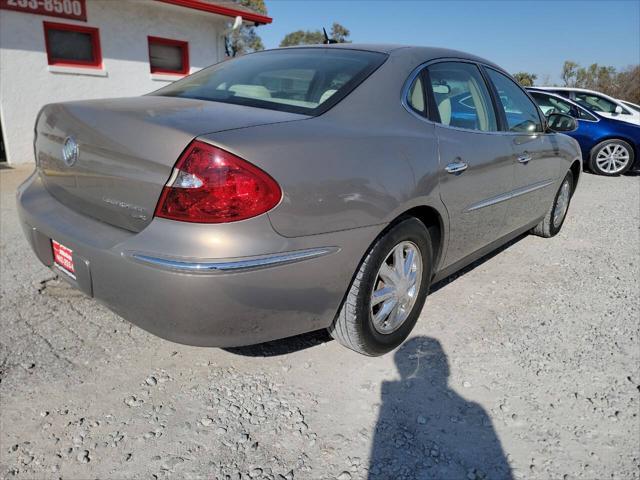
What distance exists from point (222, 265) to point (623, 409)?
6.29ft

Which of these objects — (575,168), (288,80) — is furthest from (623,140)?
(288,80)

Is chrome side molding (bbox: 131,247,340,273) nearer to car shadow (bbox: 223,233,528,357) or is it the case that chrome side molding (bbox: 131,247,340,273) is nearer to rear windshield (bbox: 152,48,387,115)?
rear windshield (bbox: 152,48,387,115)

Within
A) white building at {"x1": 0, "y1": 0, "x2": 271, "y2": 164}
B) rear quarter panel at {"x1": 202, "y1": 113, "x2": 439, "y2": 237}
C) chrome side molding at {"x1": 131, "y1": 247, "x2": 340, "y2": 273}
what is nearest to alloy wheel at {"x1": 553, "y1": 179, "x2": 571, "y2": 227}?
rear quarter panel at {"x1": 202, "y1": 113, "x2": 439, "y2": 237}

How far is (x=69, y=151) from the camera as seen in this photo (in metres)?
2.22

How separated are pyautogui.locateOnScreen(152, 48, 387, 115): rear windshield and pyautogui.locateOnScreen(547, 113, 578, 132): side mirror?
7.08 feet

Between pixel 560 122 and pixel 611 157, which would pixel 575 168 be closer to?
pixel 560 122

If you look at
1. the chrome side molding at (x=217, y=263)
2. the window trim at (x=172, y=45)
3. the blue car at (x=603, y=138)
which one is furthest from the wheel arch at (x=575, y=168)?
the window trim at (x=172, y=45)

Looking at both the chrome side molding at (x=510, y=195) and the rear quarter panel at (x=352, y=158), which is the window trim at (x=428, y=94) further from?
the chrome side molding at (x=510, y=195)

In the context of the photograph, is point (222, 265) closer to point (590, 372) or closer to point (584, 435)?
point (584, 435)

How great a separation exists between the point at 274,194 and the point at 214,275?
37 cm

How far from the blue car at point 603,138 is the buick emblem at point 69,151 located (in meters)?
8.77

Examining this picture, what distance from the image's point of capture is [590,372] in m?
2.54

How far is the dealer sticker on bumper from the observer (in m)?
2.15

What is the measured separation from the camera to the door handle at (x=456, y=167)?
2633 millimetres
